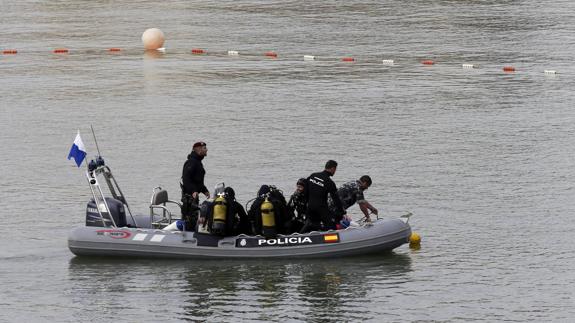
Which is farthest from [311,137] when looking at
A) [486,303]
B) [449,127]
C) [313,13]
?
[313,13]

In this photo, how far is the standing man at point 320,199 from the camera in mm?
23984

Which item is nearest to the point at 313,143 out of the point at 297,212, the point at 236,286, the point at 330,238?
the point at 297,212

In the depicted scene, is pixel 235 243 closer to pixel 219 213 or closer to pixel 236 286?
pixel 219 213

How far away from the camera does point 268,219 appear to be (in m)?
23.7

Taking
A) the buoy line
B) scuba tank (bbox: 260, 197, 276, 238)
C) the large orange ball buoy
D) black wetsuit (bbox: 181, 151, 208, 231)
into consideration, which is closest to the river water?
the buoy line

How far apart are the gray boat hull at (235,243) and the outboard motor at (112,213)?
1.42ft

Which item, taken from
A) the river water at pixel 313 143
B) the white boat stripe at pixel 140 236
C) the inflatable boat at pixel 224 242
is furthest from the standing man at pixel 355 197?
the white boat stripe at pixel 140 236

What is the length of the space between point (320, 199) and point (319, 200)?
32mm

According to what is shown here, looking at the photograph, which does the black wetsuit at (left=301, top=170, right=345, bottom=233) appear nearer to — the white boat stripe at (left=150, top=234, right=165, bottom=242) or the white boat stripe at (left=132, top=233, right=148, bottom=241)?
the white boat stripe at (left=150, top=234, right=165, bottom=242)

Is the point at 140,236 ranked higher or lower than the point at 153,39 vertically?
lower

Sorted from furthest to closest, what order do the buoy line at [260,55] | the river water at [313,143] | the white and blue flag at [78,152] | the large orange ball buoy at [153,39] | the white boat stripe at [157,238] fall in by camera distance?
the large orange ball buoy at [153,39]
the buoy line at [260,55]
the white and blue flag at [78,152]
the white boat stripe at [157,238]
the river water at [313,143]

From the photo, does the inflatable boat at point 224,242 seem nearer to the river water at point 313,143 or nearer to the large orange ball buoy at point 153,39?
the river water at point 313,143

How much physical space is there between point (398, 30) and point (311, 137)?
79.8ft

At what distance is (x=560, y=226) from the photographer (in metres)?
26.9
